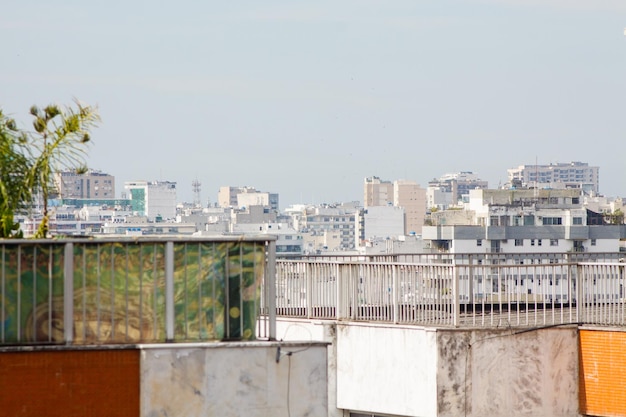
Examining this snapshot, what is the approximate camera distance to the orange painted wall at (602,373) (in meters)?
21.1

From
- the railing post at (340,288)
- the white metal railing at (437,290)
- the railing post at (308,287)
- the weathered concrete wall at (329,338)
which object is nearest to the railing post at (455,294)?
the white metal railing at (437,290)

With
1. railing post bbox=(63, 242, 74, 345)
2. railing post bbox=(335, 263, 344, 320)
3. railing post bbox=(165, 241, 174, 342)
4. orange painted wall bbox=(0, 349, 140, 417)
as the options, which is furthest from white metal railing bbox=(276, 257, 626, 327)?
railing post bbox=(63, 242, 74, 345)

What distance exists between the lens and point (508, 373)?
21578mm

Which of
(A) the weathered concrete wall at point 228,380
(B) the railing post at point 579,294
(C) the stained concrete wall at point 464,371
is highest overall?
(B) the railing post at point 579,294

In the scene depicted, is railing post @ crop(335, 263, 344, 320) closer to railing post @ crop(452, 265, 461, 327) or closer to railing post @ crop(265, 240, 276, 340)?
railing post @ crop(452, 265, 461, 327)

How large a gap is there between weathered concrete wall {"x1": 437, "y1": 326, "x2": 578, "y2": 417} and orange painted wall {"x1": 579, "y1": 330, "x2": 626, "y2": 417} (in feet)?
0.56

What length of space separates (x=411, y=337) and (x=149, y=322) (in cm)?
789

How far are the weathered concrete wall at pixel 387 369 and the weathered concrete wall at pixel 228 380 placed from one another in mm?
7084

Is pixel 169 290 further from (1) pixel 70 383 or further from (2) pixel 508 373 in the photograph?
(2) pixel 508 373

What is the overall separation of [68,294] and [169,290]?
1.07 m

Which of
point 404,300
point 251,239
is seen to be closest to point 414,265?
point 404,300

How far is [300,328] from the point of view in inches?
934

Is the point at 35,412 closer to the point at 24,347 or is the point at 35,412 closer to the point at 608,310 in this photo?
the point at 24,347

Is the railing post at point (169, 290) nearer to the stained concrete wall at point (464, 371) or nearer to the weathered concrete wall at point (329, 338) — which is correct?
the stained concrete wall at point (464, 371)
